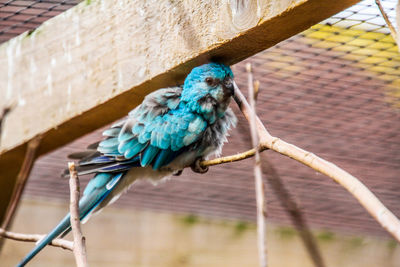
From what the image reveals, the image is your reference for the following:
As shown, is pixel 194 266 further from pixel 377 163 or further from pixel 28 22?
pixel 28 22

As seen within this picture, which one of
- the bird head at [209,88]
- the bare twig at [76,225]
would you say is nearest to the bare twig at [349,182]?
the bare twig at [76,225]

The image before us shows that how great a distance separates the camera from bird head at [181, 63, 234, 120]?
162 centimetres

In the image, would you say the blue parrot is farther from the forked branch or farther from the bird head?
the forked branch

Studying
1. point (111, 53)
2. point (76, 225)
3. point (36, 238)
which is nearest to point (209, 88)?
point (111, 53)

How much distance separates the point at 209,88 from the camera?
1.68 metres

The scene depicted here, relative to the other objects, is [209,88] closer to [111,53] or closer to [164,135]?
[164,135]

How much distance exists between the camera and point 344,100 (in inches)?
96.0

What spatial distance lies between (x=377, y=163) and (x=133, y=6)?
1.68 meters

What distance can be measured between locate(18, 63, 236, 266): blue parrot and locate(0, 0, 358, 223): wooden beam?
0.05 metres

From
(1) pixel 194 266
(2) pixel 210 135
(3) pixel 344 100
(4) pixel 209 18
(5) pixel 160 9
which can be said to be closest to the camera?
(4) pixel 209 18

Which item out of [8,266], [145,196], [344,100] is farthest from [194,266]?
[344,100]

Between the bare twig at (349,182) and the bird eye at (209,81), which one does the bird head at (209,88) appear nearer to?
the bird eye at (209,81)

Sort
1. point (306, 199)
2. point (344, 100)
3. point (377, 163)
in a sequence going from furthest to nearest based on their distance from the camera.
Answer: point (306, 199), point (377, 163), point (344, 100)

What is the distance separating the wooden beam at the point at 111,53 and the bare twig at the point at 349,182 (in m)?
0.39
